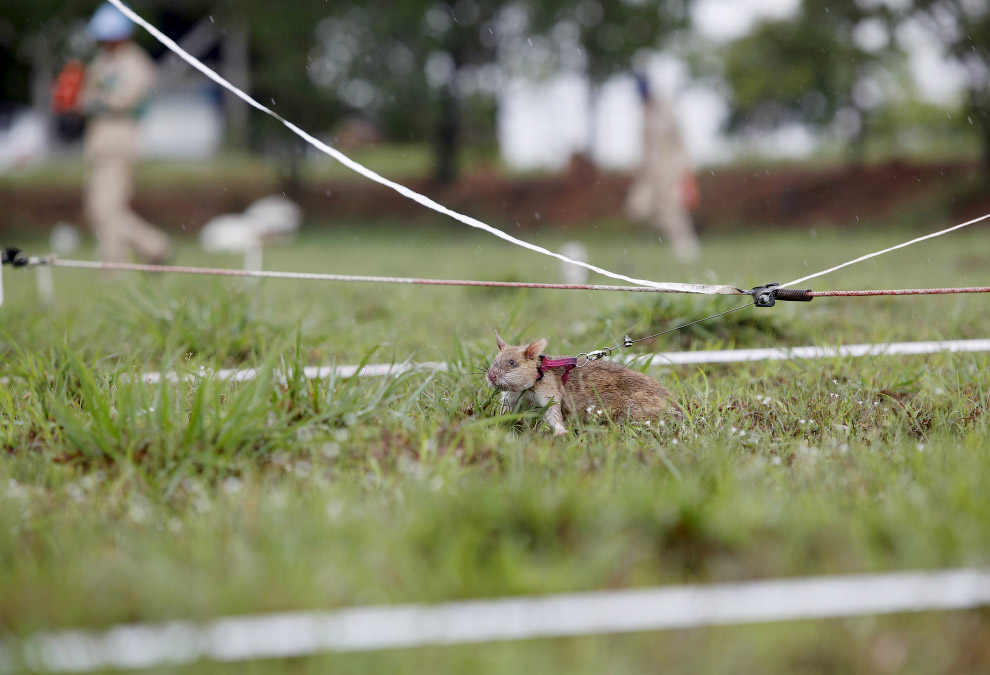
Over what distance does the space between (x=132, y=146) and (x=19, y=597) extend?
27.9ft

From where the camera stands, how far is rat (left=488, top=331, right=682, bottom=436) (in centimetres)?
357

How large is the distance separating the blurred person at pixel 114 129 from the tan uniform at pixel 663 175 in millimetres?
7086

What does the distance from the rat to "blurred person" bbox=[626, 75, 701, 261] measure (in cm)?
950

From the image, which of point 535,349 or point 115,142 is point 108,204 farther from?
point 535,349

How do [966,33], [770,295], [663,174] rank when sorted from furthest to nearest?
[966,33], [663,174], [770,295]

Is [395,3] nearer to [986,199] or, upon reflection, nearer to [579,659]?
[986,199]

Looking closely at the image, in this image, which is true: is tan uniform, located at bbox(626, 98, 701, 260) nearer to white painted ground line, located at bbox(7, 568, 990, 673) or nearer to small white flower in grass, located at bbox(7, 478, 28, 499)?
small white flower in grass, located at bbox(7, 478, 28, 499)

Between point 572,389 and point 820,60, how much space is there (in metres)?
16.9

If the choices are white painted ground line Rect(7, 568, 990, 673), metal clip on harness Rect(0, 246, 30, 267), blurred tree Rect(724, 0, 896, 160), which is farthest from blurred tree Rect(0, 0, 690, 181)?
white painted ground line Rect(7, 568, 990, 673)

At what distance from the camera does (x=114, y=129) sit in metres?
9.52

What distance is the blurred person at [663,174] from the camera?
43.3 feet

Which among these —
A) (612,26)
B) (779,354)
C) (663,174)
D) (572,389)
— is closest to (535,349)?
(572,389)

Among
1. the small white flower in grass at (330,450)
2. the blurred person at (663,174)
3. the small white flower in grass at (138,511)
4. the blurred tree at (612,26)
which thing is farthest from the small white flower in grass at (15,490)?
the blurred tree at (612,26)

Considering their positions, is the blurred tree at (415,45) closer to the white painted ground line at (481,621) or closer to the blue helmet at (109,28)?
the blue helmet at (109,28)
